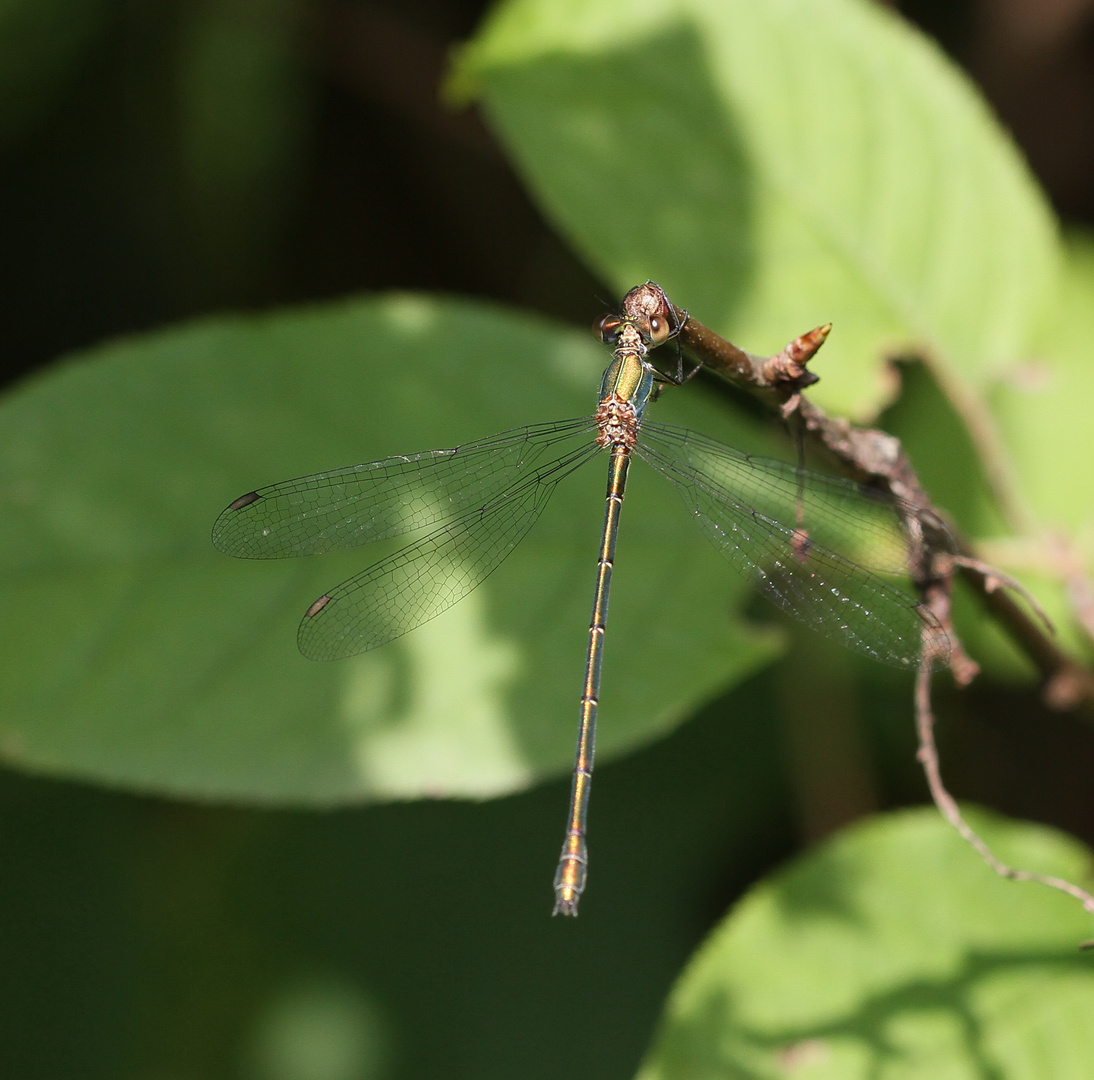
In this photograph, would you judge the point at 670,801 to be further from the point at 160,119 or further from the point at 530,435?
Result: the point at 160,119

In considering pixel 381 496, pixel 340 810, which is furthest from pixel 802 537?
pixel 340 810

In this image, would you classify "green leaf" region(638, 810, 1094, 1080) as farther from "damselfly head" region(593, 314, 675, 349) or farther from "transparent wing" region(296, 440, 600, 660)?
"damselfly head" region(593, 314, 675, 349)

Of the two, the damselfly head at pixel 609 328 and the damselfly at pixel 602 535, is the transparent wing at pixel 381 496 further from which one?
the damselfly head at pixel 609 328

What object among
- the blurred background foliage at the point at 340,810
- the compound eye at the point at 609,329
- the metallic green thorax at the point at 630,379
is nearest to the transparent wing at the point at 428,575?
the metallic green thorax at the point at 630,379

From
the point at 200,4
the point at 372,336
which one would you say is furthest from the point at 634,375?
the point at 200,4

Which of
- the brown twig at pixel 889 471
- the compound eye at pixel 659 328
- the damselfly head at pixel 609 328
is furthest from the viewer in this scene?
the damselfly head at pixel 609 328

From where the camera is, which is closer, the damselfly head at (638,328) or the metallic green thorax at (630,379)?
the damselfly head at (638,328)

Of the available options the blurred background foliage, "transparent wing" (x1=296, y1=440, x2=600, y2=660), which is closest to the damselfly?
"transparent wing" (x1=296, y1=440, x2=600, y2=660)
